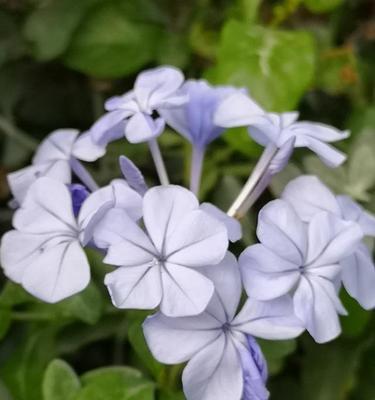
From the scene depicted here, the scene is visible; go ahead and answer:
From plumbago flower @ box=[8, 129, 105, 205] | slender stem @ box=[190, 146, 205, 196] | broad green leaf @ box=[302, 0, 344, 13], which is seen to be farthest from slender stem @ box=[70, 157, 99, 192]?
broad green leaf @ box=[302, 0, 344, 13]

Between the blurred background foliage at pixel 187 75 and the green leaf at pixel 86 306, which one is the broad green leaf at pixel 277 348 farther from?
the green leaf at pixel 86 306

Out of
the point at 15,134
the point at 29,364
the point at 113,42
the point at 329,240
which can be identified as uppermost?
the point at 329,240

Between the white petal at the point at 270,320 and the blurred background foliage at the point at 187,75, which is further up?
the white petal at the point at 270,320

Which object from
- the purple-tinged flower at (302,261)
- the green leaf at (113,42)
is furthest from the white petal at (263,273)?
the green leaf at (113,42)

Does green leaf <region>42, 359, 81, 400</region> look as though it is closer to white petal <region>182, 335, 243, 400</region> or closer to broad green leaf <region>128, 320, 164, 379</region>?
broad green leaf <region>128, 320, 164, 379</region>

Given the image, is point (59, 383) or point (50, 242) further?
point (59, 383)

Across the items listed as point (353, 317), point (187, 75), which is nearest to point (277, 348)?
point (353, 317)

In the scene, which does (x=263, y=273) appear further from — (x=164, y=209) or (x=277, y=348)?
(x=277, y=348)
